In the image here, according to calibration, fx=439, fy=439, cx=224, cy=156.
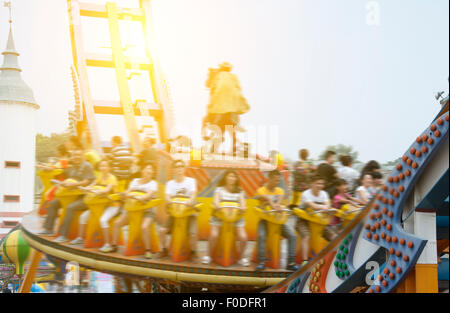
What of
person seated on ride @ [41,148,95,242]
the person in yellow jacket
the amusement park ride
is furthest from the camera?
person seated on ride @ [41,148,95,242]

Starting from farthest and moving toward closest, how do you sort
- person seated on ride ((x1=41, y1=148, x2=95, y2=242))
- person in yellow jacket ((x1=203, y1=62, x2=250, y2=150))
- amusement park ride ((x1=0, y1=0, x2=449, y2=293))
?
1. person seated on ride ((x1=41, y1=148, x2=95, y2=242))
2. person in yellow jacket ((x1=203, y1=62, x2=250, y2=150))
3. amusement park ride ((x1=0, y1=0, x2=449, y2=293))

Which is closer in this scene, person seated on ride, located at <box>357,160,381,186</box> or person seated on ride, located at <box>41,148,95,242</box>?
person seated on ride, located at <box>357,160,381,186</box>

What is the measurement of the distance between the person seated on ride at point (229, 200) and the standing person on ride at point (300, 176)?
0.27 meters

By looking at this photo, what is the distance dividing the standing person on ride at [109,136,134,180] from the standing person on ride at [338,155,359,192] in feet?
3.47

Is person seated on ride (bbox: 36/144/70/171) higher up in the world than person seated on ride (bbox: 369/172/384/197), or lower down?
higher up

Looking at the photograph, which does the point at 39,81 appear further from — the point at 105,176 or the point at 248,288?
the point at 248,288

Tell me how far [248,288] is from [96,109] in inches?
48.1

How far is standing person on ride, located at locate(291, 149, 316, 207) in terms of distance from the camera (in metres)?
2.18

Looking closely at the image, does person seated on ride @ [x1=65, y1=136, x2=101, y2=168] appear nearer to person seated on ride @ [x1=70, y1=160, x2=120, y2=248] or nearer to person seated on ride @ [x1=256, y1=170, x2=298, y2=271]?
person seated on ride @ [x1=70, y1=160, x2=120, y2=248]

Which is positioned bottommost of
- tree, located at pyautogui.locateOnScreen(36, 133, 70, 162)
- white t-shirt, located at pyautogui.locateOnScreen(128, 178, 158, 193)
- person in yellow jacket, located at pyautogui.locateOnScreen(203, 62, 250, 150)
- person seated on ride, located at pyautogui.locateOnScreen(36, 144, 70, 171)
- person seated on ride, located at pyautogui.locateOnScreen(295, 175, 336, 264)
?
person seated on ride, located at pyautogui.locateOnScreen(295, 175, 336, 264)

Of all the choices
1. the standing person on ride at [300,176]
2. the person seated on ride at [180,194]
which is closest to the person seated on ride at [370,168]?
the standing person on ride at [300,176]

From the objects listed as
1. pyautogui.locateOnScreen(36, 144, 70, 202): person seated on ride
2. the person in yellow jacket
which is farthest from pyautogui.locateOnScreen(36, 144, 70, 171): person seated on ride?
the person in yellow jacket

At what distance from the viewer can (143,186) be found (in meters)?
2.23

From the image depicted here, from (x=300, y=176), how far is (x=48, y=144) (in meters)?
1.29
